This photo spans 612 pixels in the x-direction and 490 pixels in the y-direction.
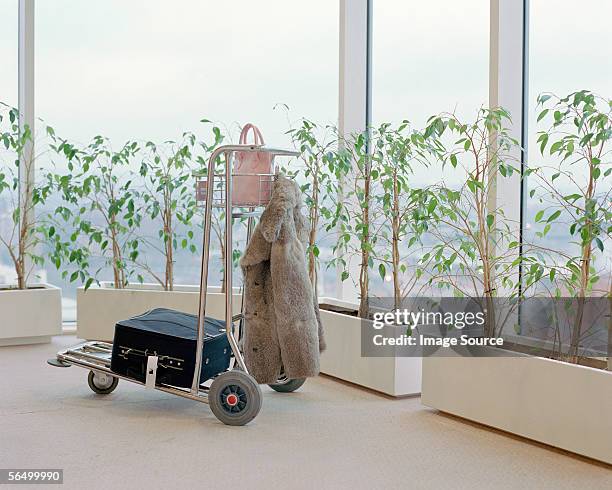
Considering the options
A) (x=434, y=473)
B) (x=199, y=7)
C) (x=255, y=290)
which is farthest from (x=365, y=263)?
(x=199, y=7)

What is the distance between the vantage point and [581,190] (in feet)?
11.2

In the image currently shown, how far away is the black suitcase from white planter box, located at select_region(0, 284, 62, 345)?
1.68 meters

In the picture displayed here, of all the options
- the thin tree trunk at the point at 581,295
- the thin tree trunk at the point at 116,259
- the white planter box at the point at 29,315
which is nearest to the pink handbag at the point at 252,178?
the thin tree trunk at the point at 581,295

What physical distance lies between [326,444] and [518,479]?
2.49ft

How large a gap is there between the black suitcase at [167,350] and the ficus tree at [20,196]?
1.79 metres

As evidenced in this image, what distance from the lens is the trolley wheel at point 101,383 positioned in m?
4.14

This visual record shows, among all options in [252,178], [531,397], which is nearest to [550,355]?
[531,397]

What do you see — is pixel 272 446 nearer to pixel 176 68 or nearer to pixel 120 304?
pixel 120 304

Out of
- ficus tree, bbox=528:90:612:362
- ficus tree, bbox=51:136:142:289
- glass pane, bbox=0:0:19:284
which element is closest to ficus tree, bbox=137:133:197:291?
ficus tree, bbox=51:136:142:289

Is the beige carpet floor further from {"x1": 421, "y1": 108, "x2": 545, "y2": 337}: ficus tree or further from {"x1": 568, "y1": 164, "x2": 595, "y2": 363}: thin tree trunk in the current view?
{"x1": 421, "y1": 108, "x2": 545, "y2": 337}: ficus tree

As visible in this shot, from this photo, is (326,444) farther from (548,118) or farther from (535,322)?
(548,118)

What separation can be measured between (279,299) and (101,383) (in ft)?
3.41

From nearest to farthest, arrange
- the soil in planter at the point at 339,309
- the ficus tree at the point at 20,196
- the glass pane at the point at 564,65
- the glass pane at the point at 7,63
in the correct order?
the glass pane at the point at 564,65 → the soil in planter at the point at 339,309 → the ficus tree at the point at 20,196 → the glass pane at the point at 7,63

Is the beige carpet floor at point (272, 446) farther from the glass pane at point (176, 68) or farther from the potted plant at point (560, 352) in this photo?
the glass pane at point (176, 68)
